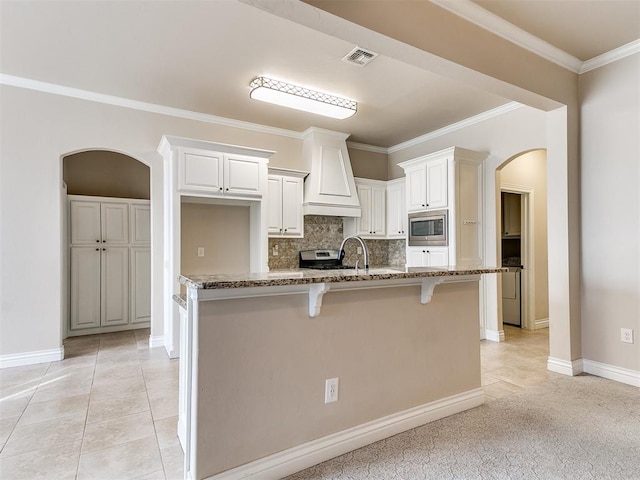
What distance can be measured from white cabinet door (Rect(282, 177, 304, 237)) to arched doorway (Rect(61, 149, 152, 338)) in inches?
76.6

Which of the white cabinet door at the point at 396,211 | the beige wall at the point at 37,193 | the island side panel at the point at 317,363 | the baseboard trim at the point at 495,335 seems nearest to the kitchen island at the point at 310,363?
the island side panel at the point at 317,363

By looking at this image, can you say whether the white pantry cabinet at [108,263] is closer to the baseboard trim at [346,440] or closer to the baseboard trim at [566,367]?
the baseboard trim at [346,440]

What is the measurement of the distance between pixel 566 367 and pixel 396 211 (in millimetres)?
2958

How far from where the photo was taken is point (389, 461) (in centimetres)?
189

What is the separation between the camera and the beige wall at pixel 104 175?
16.9ft

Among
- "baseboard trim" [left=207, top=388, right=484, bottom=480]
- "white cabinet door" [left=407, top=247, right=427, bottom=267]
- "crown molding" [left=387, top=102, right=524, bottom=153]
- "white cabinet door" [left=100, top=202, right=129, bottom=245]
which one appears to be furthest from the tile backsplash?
"baseboard trim" [left=207, top=388, right=484, bottom=480]

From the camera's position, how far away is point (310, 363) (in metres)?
1.93

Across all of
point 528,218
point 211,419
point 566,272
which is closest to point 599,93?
point 566,272

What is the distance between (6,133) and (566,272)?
5532 millimetres

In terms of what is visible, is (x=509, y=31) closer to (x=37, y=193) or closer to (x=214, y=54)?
(x=214, y=54)

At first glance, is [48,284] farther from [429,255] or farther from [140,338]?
[429,255]

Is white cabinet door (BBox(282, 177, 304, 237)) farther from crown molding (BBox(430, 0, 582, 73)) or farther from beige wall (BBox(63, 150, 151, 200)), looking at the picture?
crown molding (BBox(430, 0, 582, 73))

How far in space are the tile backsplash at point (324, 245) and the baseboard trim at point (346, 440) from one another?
9.99 feet

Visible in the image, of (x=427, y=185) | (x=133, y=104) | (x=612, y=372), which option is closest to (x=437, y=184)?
(x=427, y=185)
